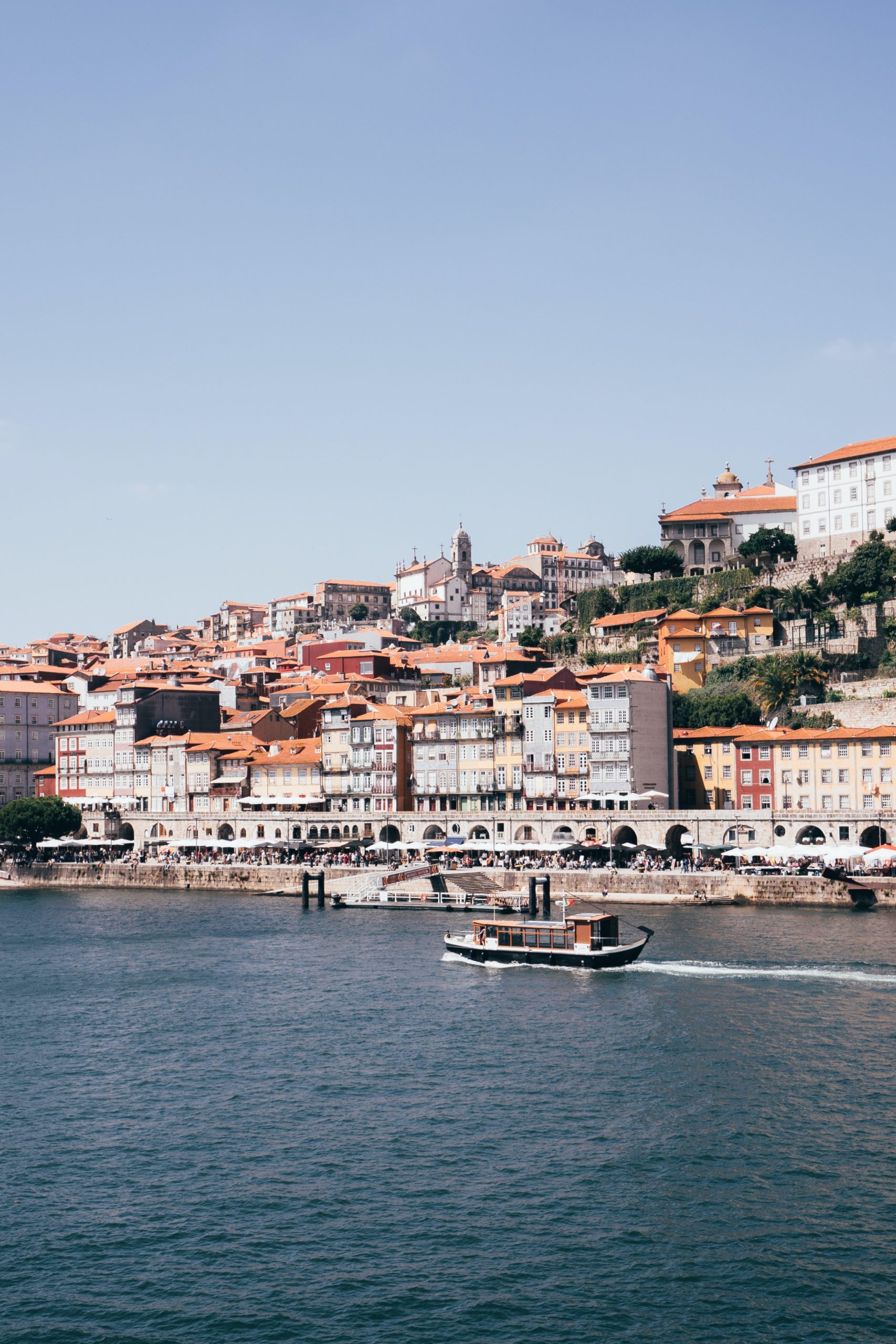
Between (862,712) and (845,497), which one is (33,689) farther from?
(862,712)

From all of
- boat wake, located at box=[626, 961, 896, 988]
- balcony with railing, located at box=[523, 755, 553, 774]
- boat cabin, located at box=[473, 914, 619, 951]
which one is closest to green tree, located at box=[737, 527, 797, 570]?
balcony with railing, located at box=[523, 755, 553, 774]

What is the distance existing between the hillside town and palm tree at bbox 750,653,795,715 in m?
0.20

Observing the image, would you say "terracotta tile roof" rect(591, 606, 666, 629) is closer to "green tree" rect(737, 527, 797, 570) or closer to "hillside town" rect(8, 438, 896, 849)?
"hillside town" rect(8, 438, 896, 849)

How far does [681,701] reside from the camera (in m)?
99.9

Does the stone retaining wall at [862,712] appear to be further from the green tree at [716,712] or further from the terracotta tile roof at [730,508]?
the terracotta tile roof at [730,508]

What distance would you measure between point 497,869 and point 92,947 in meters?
24.4

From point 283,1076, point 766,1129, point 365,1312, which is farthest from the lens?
point 283,1076

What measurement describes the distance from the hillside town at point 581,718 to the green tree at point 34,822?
12.4 feet

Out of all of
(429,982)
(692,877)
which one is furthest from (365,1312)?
(692,877)

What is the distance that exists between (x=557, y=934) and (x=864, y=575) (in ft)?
182

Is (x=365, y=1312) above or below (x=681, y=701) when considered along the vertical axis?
below

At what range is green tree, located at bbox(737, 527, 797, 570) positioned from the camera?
12219cm

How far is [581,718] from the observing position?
92062 millimetres

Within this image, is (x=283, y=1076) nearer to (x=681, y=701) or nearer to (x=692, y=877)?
(x=692, y=877)
